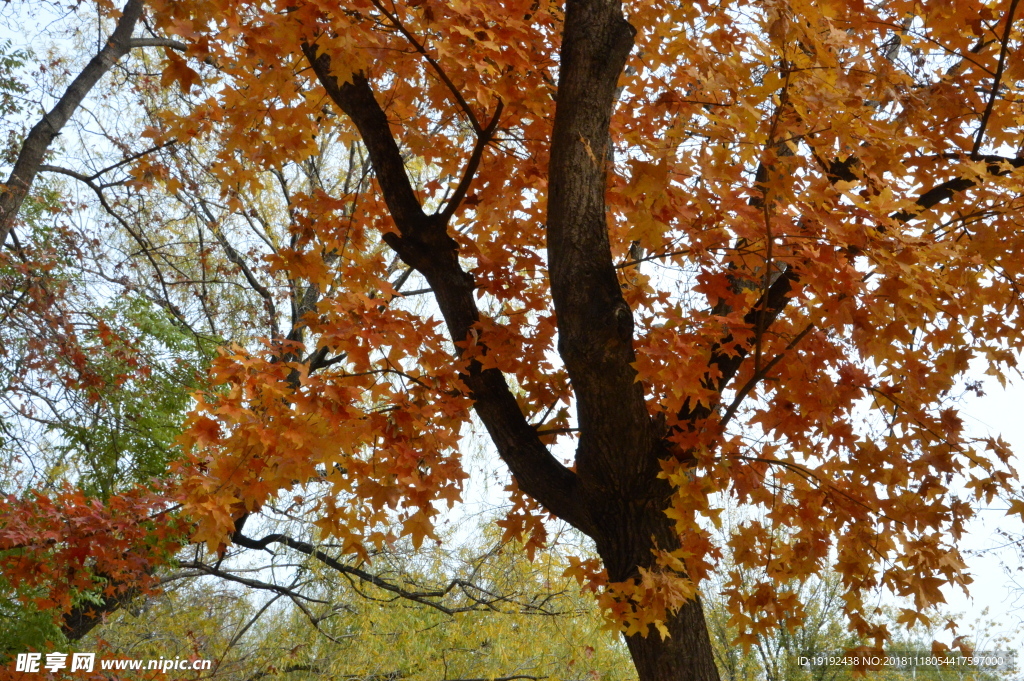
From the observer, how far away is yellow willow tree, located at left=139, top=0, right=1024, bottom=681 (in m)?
2.31

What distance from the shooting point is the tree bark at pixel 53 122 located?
18.1 ft

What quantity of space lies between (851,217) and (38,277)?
17.2 feet

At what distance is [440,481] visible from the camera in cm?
251

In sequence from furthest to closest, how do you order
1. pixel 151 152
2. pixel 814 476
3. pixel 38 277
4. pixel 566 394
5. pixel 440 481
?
pixel 151 152 < pixel 38 277 < pixel 566 394 < pixel 814 476 < pixel 440 481

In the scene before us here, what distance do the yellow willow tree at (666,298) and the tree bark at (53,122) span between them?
3.26m

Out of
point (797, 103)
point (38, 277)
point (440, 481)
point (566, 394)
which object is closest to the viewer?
point (797, 103)

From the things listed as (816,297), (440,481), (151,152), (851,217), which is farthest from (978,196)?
(151,152)

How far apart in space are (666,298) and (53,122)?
526 cm

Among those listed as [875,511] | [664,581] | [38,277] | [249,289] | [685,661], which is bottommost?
[685,661]

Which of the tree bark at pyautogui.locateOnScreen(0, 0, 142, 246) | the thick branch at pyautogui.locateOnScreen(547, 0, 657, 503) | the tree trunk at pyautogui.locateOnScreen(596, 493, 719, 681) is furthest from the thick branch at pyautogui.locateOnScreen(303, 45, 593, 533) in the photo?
the tree bark at pyautogui.locateOnScreen(0, 0, 142, 246)

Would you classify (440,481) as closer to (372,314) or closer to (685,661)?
(372,314)

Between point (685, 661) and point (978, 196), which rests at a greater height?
point (978, 196)

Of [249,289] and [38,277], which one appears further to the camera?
[249,289]

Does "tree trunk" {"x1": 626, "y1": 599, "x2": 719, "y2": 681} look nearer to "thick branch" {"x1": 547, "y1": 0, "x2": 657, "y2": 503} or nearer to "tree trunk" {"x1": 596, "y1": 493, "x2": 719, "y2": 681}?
"tree trunk" {"x1": 596, "y1": 493, "x2": 719, "y2": 681}
